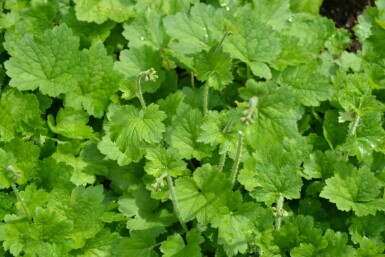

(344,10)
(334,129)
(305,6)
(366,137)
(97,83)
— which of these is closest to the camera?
(366,137)

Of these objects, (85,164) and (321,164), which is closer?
(321,164)

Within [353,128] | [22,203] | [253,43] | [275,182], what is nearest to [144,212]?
[22,203]

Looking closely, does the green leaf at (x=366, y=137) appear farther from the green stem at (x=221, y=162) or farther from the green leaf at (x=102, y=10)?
the green leaf at (x=102, y=10)

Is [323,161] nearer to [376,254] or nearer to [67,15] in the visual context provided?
[376,254]

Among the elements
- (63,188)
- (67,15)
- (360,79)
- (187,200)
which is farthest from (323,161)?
(67,15)

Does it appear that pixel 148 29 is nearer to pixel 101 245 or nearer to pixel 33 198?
pixel 33 198

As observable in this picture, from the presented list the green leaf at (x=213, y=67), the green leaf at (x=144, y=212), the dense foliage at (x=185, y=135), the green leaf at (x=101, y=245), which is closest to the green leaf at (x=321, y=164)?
the dense foliage at (x=185, y=135)

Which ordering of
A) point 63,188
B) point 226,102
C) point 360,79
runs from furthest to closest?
point 226,102
point 360,79
point 63,188
